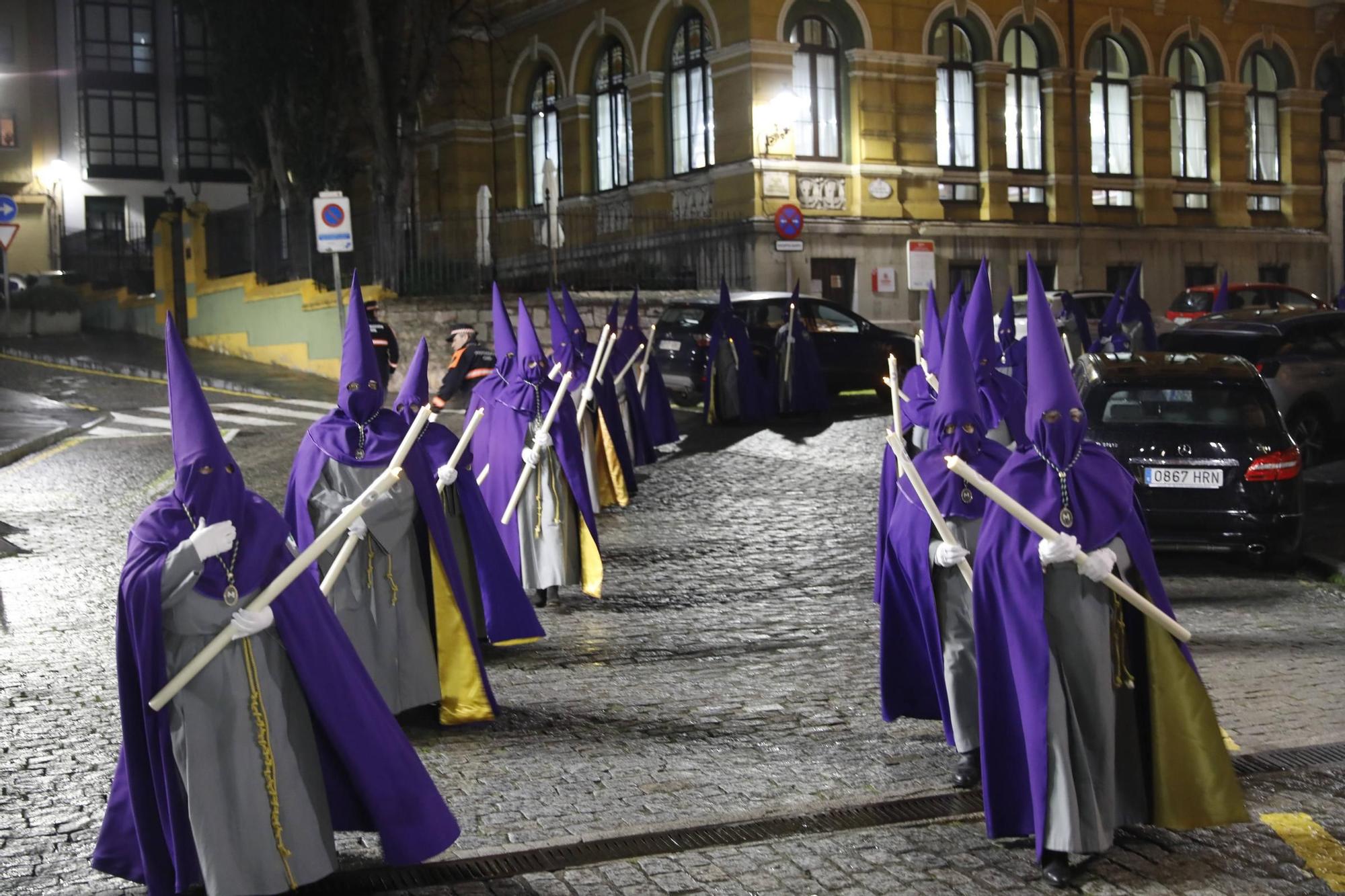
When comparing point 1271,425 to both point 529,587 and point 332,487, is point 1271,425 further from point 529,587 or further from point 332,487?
point 332,487

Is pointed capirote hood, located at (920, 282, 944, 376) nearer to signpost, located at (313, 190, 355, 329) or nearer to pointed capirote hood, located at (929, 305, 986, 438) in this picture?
pointed capirote hood, located at (929, 305, 986, 438)

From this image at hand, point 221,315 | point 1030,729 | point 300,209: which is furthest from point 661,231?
point 1030,729

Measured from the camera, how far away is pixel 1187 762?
18.6 feet

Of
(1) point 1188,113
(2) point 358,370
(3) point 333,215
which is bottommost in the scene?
(2) point 358,370

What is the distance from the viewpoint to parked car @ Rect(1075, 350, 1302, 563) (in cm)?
1173

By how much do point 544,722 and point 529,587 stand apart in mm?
3004

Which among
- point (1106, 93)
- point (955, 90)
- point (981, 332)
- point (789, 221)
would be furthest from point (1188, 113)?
point (981, 332)

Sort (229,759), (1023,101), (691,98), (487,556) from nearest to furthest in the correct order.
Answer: (229,759), (487,556), (691,98), (1023,101)

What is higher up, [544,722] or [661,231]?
[661,231]

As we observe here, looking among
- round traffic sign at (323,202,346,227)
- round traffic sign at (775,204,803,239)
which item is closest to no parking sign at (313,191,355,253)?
round traffic sign at (323,202,346,227)

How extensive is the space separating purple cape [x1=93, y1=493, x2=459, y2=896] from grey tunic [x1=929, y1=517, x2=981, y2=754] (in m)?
2.12

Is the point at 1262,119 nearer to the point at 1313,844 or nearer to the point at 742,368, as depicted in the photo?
the point at 742,368

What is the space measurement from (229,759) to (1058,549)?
8.76 feet

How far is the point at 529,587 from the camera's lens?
10781mm
